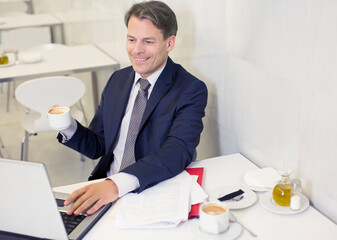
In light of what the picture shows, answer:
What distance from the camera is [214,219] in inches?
49.7

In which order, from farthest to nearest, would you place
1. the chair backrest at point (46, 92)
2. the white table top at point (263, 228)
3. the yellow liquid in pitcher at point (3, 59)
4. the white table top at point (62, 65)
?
the yellow liquid in pitcher at point (3, 59)
the white table top at point (62, 65)
the chair backrest at point (46, 92)
the white table top at point (263, 228)

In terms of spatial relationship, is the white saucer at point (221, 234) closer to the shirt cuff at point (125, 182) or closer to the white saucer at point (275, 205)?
the white saucer at point (275, 205)

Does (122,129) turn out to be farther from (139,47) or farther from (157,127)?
(139,47)

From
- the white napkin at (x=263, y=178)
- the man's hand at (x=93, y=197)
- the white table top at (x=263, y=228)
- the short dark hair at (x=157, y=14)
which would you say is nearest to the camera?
the white table top at (x=263, y=228)

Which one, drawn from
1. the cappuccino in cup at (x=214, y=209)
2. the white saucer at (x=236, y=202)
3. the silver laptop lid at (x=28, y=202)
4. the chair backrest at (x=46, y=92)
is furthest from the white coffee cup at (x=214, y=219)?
the chair backrest at (x=46, y=92)

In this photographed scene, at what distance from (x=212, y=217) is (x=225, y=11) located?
0.93m

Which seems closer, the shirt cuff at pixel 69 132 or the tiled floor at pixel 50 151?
the shirt cuff at pixel 69 132

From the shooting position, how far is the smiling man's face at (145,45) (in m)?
1.77

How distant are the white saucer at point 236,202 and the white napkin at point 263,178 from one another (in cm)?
4

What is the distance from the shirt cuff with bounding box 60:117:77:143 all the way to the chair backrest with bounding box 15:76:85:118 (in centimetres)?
108

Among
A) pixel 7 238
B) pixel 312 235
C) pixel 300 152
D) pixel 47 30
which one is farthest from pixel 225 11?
pixel 47 30

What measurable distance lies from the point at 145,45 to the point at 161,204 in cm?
68

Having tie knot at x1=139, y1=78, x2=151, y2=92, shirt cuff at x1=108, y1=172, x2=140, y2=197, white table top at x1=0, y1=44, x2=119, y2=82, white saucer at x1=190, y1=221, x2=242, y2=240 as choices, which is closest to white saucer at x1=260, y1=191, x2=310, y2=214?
white saucer at x1=190, y1=221, x2=242, y2=240

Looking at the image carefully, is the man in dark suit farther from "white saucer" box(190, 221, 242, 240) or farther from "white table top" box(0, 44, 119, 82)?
"white table top" box(0, 44, 119, 82)
